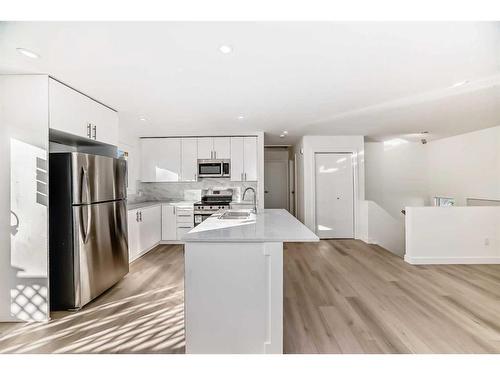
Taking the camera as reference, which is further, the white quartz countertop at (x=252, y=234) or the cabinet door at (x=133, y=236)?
the cabinet door at (x=133, y=236)

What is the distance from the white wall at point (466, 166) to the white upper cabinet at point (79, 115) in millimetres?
6434

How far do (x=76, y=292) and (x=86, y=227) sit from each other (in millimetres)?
A: 624

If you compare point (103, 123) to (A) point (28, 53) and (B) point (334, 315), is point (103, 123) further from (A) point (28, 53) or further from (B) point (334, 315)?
(B) point (334, 315)

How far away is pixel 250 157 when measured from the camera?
4930 millimetres

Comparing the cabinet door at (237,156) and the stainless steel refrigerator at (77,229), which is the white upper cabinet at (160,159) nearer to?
the cabinet door at (237,156)

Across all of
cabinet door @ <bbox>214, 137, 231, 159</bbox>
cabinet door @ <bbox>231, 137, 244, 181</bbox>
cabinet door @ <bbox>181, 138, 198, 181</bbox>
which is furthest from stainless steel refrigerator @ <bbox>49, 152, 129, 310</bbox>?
cabinet door @ <bbox>231, 137, 244, 181</bbox>

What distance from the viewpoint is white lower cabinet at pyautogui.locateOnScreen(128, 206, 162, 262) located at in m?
3.71

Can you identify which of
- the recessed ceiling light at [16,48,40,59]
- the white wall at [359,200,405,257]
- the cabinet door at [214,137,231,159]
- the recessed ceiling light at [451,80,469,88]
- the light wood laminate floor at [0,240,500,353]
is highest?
the recessed ceiling light at [451,80,469,88]

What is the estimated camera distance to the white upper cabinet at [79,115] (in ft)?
7.37

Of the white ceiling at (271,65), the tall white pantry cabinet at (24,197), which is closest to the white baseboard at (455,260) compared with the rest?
the white ceiling at (271,65)

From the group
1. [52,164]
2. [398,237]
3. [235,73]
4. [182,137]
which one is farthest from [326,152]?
[52,164]

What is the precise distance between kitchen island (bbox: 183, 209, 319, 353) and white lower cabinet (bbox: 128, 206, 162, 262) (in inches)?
97.0

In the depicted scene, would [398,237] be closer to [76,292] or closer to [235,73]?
[235,73]

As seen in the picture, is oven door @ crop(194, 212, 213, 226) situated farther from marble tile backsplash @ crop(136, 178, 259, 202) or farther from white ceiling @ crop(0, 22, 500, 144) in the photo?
white ceiling @ crop(0, 22, 500, 144)
